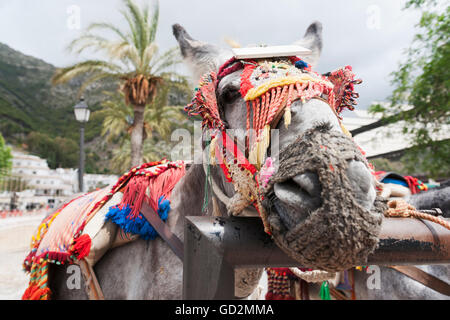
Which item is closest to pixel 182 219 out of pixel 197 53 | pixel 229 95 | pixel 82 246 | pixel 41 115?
pixel 82 246

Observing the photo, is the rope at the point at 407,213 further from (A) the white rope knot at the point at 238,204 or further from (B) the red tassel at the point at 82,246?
(B) the red tassel at the point at 82,246

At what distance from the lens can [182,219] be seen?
7.43 ft

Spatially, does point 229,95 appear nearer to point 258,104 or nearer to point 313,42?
point 258,104

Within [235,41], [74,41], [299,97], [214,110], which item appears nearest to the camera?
[299,97]

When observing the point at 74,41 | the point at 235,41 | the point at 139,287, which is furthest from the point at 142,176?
the point at 74,41

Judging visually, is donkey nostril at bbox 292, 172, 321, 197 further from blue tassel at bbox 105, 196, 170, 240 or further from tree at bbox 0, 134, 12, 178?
tree at bbox 0, 134, 12, 178

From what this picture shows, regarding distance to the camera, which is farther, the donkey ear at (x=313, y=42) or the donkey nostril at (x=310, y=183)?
the donkey ear at (x=313, y=42)

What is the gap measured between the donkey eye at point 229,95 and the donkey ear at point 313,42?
105 cm

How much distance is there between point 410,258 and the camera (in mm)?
1092

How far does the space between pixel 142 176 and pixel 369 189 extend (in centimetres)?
191

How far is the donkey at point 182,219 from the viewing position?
1.63 m

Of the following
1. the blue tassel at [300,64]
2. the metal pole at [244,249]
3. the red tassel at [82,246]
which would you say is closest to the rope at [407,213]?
the metal pole at [244,249]

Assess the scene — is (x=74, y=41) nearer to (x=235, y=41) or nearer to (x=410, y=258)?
(x=235, y=41)
